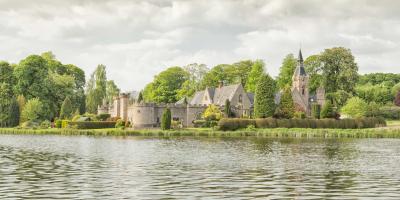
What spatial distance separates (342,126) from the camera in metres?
64.1

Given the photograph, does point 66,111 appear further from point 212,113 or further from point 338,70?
point 338,70

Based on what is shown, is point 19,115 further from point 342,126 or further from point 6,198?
point 6,198

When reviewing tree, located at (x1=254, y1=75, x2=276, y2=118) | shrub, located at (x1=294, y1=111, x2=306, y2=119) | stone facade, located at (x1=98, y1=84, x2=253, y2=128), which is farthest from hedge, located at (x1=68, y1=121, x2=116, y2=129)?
shrub, located at (x1=294, y1=111, x2=306, y2=119)

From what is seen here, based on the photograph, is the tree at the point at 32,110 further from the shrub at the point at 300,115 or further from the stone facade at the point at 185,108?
the shrub at the point at 300,115

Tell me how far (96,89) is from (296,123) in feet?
146

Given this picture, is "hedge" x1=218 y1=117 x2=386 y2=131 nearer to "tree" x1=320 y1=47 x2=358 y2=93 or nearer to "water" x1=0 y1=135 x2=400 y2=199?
"tree" x1=320 y1=47 x2=358 y2=93

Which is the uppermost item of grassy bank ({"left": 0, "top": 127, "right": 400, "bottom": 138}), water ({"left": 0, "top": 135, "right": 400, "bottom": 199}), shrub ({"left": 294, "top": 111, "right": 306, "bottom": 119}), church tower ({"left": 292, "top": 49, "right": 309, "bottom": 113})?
church tower ({"left": 292, "top": 49, "right": 309, "bottom": 113})

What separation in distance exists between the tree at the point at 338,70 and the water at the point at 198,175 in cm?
6169

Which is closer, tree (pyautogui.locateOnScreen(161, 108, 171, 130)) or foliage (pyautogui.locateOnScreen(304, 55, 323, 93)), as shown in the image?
tree (pyautogui.locateOnScreen(161, 108, 171, 130))

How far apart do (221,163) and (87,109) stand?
74738 mm

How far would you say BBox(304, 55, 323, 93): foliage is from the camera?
9631cm

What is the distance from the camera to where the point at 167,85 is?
332 ft

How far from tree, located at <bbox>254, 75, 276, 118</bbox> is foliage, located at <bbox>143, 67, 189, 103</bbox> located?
33236mm

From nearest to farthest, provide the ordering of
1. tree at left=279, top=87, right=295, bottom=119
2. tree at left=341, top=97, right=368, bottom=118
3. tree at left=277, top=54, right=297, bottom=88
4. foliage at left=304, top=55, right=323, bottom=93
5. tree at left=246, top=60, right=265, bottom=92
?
1. tree at left=279, top=87, right=295, bottom=119
2. tree at left=341, top=97, right=368, bottom=118
3. tree at left=246, top=60, right=265, bottom=92
4. foliage at left=304, top=55, right=323, bottom=93
5. tree at left=277, top=54, right=297, bottom=88
